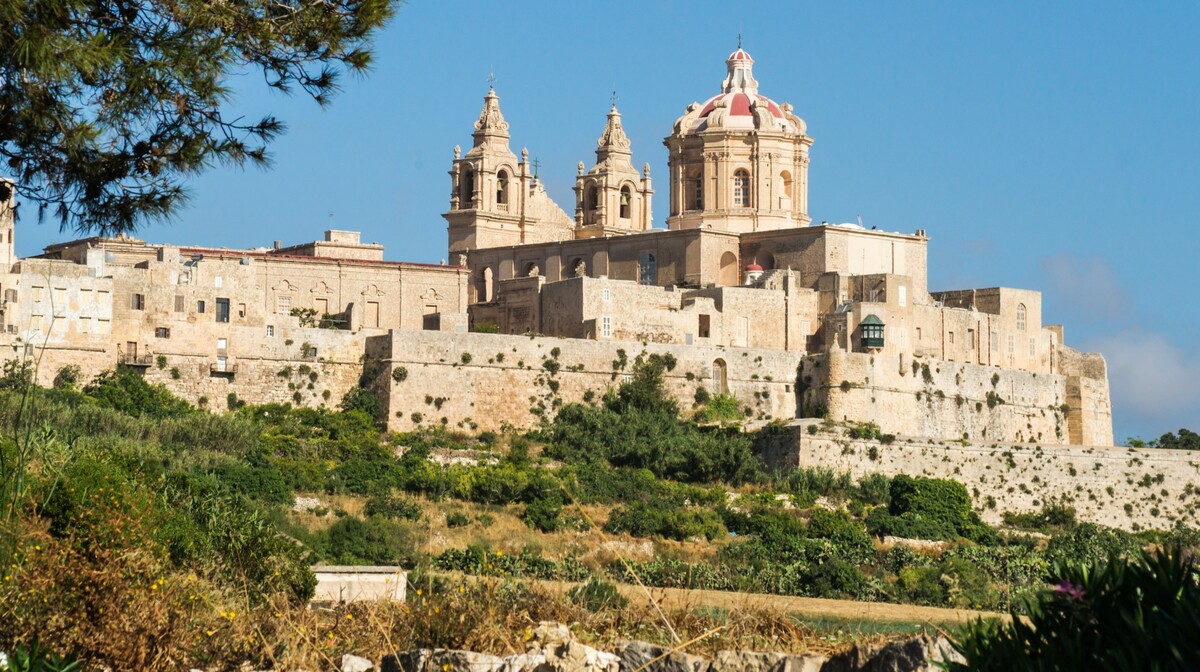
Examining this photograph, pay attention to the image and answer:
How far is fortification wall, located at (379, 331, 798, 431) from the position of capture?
142 ft

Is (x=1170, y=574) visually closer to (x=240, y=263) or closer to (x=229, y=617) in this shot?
(x=229, y=617)

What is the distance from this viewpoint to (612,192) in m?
57.8

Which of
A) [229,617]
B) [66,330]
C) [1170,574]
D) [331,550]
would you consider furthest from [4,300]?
[1170,574]

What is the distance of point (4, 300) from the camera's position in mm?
39250

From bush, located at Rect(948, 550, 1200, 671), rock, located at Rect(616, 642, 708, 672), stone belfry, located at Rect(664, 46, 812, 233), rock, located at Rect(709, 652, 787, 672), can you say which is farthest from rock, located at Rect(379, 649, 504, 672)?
stone belfry, located at Rect(664, 46, 812, 233)

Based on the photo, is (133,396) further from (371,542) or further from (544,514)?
(371,542)

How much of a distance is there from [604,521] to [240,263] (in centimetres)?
1198

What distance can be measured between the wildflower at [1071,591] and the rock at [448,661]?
10.5 ft

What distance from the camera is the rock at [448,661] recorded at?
1102cm

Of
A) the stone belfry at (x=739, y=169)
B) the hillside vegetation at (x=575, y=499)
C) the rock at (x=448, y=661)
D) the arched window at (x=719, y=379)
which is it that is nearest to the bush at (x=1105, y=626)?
the rock at (x=448, y=661)

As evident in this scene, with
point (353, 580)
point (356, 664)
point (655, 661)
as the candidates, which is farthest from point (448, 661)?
point (353, 580)

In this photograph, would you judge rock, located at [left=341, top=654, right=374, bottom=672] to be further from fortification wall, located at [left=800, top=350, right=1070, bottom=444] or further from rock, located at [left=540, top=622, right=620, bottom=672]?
fortification wall, located at [left=800, top=350, right=1070, bottom=444]

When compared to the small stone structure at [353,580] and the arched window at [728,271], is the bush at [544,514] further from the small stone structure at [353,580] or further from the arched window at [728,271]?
the small stone structure at [353,580]

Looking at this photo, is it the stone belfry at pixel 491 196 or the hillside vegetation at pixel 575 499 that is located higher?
the stone belfry at pixel 491 196
